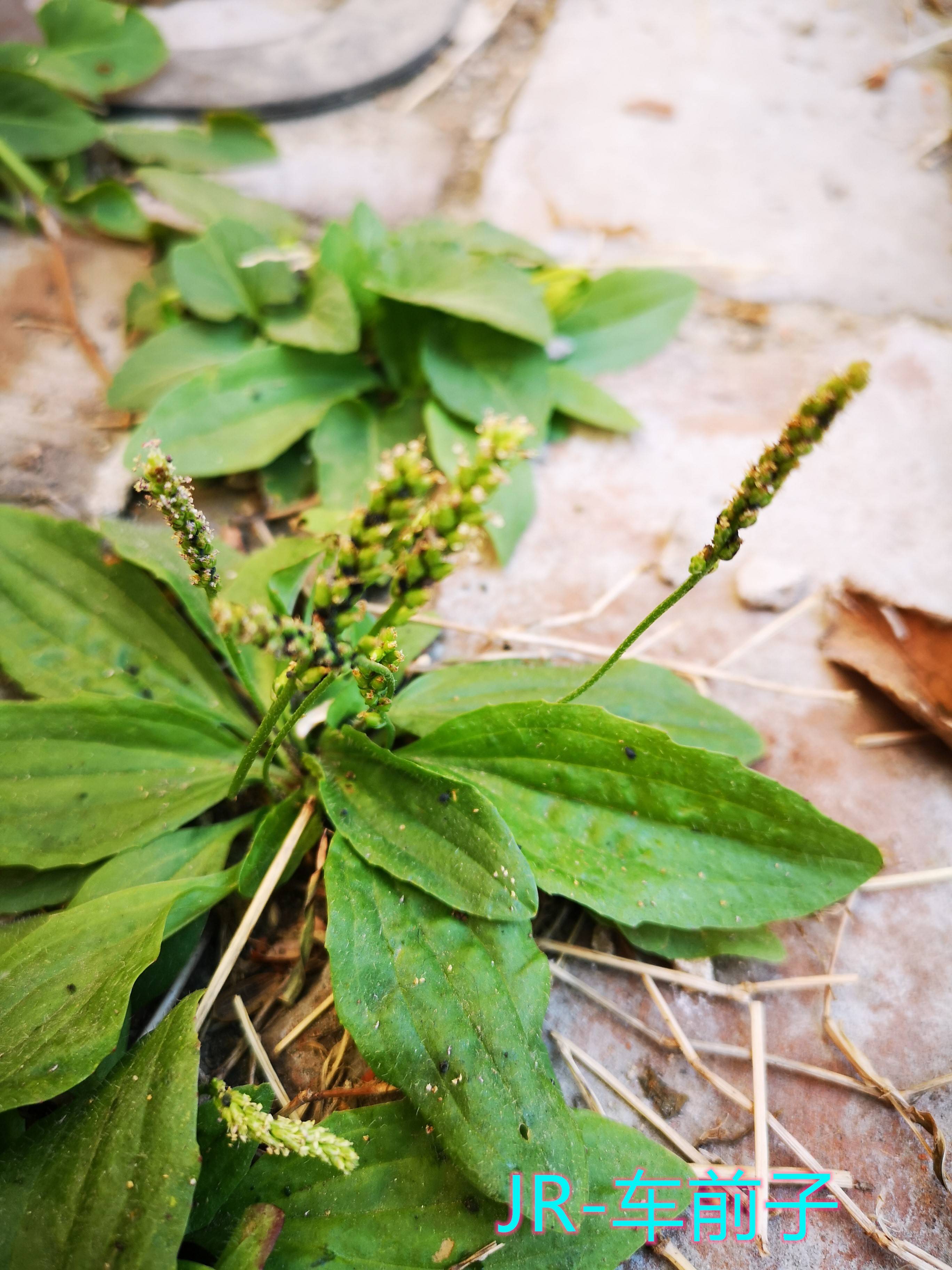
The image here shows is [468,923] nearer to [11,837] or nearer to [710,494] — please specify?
[11,837]

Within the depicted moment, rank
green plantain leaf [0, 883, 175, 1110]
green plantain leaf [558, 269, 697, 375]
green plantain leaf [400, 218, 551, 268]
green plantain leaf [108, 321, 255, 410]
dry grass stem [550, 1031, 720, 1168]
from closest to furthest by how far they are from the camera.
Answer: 1. green plantain leaf [0, 883, 175, 1110]
2. dry grass stem [550, 1031, 720, 1168]
3. green plantain leaf [108, 321, 255, 410]
4. green plantain leaf [400, 218, 551, 268]
5. green plantain leaf [558, 269, 697, 375]

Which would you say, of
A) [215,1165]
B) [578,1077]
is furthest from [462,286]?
[215,1165]

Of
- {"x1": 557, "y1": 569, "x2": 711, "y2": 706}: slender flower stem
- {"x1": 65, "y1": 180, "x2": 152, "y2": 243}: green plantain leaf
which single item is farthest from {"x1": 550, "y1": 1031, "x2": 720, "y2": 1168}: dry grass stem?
{"x1": 65, "y1": 180, "x2": 152, "y2": 243}: green plantain leaf

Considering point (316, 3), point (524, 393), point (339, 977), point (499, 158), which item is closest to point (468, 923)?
point (339, 977)

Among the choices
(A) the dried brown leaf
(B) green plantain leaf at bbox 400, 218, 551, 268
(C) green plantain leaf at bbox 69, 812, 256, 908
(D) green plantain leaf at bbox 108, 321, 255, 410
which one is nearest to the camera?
(C) green plantain leaf at bbox 69, 812, 256, 908

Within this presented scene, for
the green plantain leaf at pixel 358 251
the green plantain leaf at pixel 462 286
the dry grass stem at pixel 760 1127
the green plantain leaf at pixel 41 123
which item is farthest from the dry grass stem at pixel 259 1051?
the green plantain leaf at pixel 41 123

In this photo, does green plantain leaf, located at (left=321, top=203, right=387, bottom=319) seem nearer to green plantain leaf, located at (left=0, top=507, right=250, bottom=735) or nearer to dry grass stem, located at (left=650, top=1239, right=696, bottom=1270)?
green plantain leaf, located at (left=0, top=507, right=250, bottom=735)
